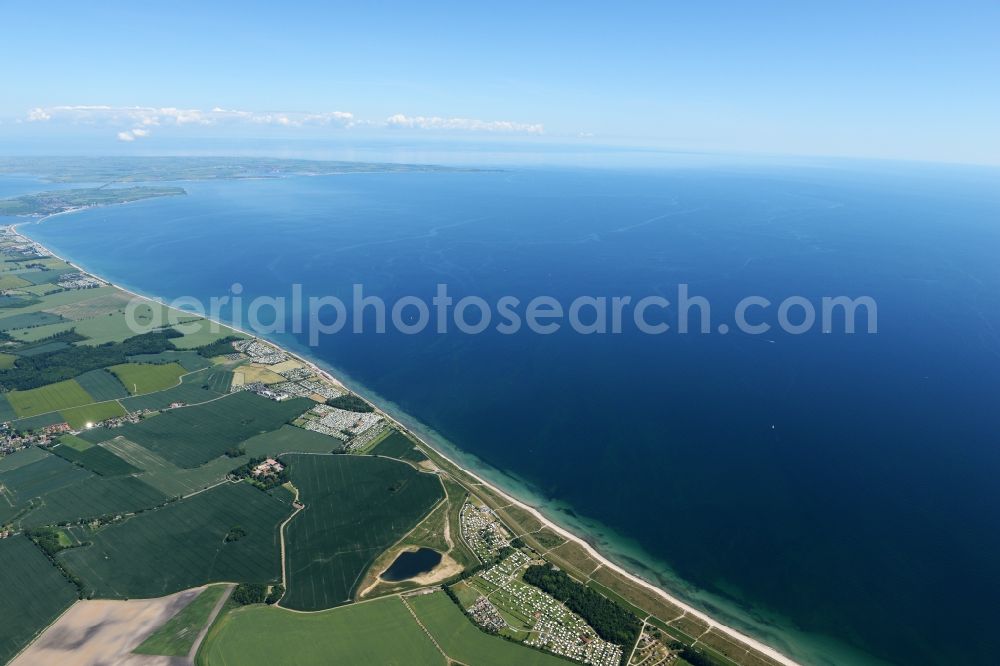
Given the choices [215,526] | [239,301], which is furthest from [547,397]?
[239,301]

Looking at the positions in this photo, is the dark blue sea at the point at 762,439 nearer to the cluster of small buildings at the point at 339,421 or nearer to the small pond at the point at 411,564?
the cluster of small buildings at the point at 339,421

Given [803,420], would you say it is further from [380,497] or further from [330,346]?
[330,346]

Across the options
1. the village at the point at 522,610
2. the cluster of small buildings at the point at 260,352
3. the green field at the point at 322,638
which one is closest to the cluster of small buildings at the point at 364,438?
the village at the point at 522,610

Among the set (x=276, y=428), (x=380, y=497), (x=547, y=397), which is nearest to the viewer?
(x=380, y=497)

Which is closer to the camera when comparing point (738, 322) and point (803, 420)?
point (803, 420)

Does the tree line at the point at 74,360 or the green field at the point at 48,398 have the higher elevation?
the tree line at the point at 74,360

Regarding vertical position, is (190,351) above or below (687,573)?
above
